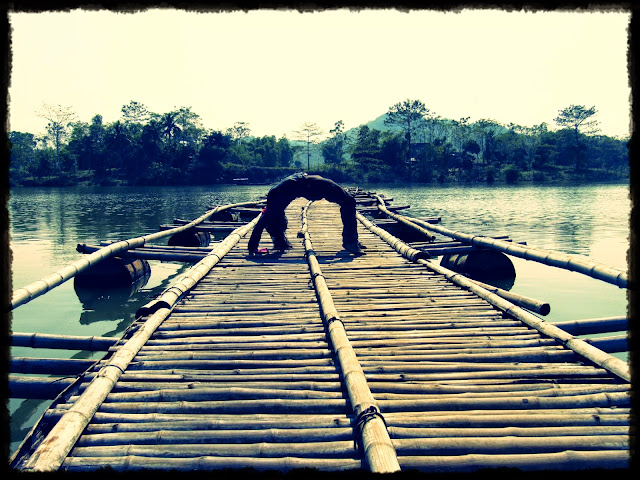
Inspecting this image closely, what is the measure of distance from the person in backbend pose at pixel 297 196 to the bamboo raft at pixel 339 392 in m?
2.53

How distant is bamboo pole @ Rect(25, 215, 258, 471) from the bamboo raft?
0.03 ft

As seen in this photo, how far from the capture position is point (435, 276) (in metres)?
6.31

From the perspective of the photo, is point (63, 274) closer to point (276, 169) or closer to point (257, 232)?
point (257, 232)

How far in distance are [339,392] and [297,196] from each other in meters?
4.70

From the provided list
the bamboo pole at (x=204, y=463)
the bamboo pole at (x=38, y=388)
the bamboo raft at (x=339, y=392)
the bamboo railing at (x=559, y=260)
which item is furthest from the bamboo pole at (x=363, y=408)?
the bamboo railing at (x=559, y=260)

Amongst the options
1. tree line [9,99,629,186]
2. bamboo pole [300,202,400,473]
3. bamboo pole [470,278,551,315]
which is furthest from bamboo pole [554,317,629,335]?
tree line [9,99,629,186]

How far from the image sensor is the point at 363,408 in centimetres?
265

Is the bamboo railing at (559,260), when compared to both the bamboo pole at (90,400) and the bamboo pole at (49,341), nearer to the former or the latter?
the bamboo pole at (90,400)

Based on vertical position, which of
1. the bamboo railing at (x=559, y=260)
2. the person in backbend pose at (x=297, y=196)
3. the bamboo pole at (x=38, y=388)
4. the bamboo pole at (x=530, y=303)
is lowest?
the bamboo pole at (x=38, y=388)

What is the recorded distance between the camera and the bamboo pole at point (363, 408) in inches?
86.4

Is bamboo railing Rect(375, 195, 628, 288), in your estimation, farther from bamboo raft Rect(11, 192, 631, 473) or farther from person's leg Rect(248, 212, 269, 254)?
person's leg Rect(248, 212, 269, 254)

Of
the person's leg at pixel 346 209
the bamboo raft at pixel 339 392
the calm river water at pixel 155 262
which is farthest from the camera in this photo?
the calm river water at pixel 155 262

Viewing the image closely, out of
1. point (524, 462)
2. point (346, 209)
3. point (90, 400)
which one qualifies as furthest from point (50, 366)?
point (346, 209)

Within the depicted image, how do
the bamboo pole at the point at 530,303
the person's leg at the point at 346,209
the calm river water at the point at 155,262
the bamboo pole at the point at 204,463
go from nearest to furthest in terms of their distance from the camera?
the bamboo pole at the point at 204,463 → the bamboo pole at the point at 530,303 → the person's leg at the point at 346,209 → the calm river water at the point at 155,262
